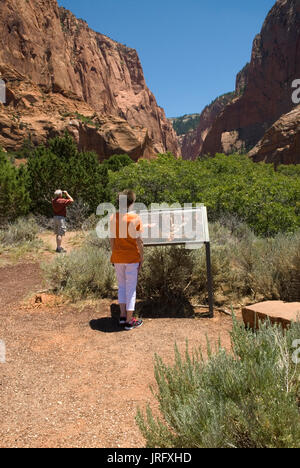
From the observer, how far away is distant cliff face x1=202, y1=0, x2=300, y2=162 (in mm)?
67562

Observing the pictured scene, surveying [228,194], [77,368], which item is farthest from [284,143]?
[77,368]

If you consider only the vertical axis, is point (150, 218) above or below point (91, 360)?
above

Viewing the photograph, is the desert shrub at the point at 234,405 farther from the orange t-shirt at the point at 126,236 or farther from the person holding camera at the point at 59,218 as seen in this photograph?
the person holding camera at the point at 59,218

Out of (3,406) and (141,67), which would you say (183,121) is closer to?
(141,67)

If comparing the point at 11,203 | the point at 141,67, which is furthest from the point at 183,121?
the point at 11,203

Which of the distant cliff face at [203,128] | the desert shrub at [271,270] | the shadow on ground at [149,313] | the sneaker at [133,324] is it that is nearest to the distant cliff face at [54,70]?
the shadow on ground at [149,313]

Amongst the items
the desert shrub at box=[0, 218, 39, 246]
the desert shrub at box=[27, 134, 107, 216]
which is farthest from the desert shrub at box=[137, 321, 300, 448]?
the desert shrub at box=[27, 134, 107, 216]

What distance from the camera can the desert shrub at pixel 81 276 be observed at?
5586 millimetres

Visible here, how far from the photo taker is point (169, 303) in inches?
209

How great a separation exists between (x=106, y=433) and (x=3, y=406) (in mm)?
903

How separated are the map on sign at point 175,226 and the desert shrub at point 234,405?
2419 mm

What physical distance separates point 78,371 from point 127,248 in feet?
5.10

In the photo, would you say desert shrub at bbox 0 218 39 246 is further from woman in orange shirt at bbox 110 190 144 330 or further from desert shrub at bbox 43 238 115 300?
woman in orange shirt at bbox 110 190 144 330

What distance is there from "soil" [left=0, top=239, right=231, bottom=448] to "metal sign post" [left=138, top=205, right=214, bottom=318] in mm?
965
